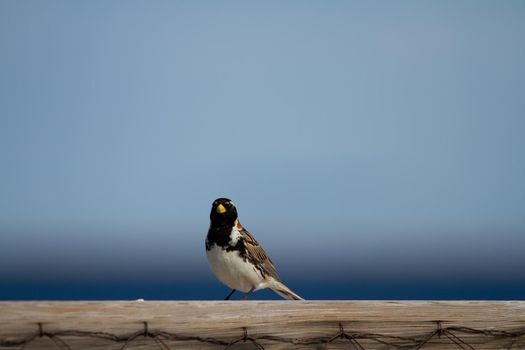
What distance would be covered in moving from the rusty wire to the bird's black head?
170 inches

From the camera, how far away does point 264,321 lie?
4645 mm

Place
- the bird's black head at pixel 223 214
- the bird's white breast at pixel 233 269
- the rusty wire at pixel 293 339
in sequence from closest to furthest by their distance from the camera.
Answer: the rusty wire at pixel 293 339 → the bird's white breast at pixel 233 269 → the bird's black head at pixel 223 214

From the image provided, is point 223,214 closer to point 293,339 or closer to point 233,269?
point 233,269

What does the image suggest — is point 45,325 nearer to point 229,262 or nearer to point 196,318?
point 196,318

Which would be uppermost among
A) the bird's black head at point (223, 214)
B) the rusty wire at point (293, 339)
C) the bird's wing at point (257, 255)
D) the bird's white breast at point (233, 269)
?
the bird's black head at point (223, 214)

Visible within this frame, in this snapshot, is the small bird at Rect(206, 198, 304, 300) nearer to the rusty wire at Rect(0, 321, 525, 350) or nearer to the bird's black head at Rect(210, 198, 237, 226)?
the bird's black head at Rect(210, 198, 237, 226)

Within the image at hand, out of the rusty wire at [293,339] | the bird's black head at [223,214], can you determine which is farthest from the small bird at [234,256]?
the rusty wire at [293,339]

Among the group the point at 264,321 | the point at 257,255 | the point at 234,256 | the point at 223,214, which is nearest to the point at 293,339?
the point at 264,321

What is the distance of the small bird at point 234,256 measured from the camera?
8.93m

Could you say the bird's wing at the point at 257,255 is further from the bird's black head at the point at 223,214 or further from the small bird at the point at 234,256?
the bird's black head at the point at 223,214

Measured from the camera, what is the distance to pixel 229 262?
891 centimetres

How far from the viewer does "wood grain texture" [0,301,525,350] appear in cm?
431

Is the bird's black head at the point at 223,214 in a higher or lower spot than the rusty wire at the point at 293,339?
higher

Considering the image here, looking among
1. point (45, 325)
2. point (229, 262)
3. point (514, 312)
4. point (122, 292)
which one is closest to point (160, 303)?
point (45, 325)
